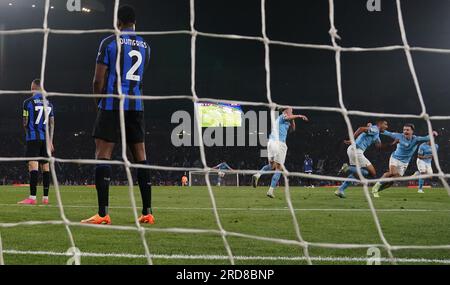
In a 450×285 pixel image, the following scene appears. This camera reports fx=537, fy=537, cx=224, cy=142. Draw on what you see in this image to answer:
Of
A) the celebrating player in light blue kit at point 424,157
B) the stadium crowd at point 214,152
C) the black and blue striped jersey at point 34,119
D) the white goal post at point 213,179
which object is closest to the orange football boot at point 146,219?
the black and blue striped jersey at point 34,119

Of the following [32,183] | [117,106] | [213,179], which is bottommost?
[213,179]

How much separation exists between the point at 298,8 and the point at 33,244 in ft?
66.3

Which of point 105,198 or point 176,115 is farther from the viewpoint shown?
point 176,115

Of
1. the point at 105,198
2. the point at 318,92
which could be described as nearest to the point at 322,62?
the point at 318,92

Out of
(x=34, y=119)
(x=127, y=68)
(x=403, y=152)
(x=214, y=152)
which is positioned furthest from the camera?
(x=214, y=152)

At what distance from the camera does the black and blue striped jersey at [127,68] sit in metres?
4.22

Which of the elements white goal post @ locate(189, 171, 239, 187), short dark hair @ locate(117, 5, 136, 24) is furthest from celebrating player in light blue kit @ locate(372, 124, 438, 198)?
white goal post @ locate(189, 171, 239, 187)

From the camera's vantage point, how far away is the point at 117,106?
167 inches

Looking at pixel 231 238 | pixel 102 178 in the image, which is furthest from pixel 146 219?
pixel 231 238

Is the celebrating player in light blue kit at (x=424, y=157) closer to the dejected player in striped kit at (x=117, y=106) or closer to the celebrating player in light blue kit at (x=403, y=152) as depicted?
the celebrating player in light blue kit at (x=403, y=152)

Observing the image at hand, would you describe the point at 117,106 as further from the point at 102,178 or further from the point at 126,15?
the point at 126,15

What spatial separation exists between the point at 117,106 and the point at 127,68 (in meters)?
0.34

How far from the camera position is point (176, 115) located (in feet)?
93.2
